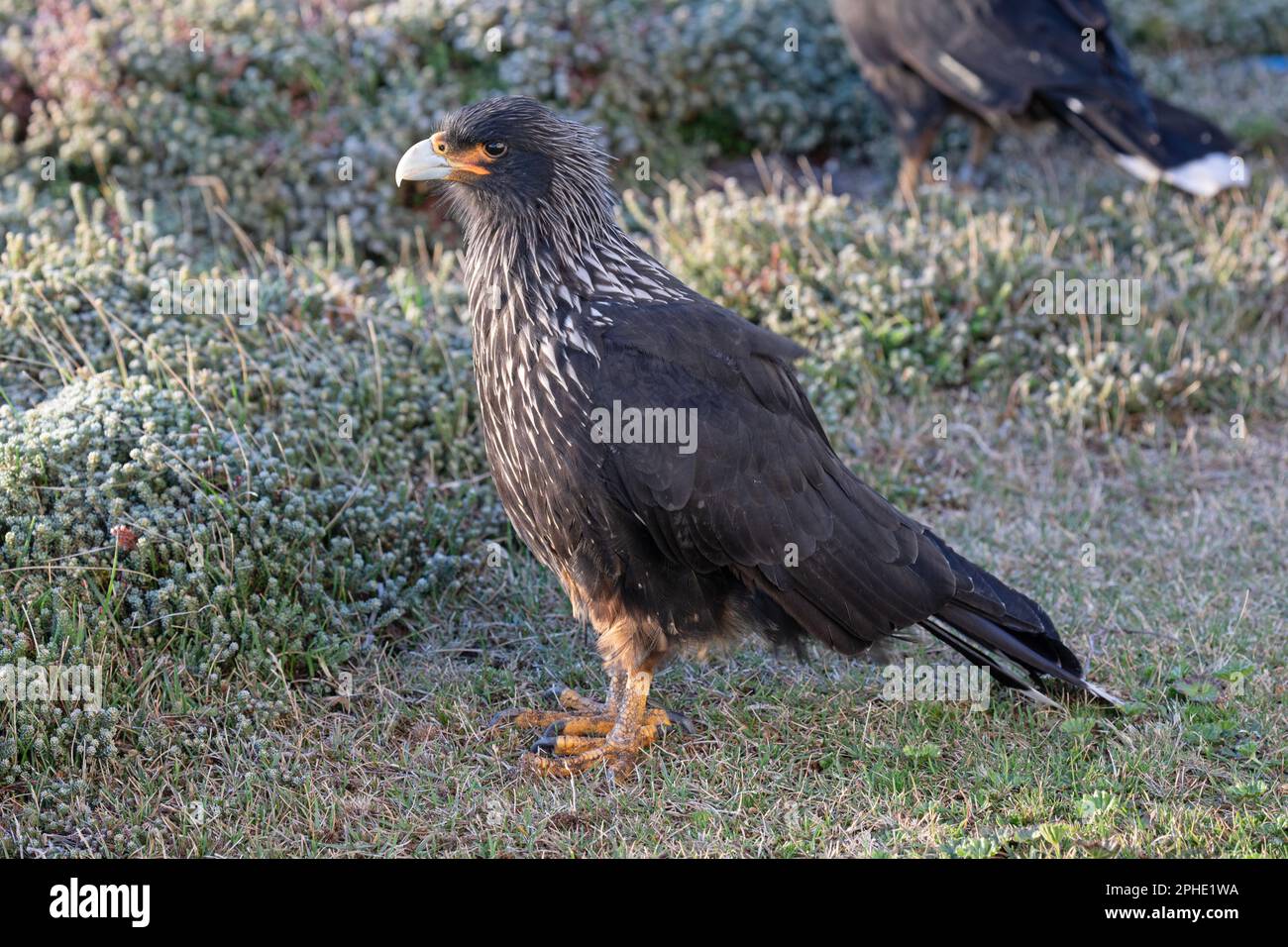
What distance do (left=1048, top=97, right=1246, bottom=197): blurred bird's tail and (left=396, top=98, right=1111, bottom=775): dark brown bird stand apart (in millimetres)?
3930

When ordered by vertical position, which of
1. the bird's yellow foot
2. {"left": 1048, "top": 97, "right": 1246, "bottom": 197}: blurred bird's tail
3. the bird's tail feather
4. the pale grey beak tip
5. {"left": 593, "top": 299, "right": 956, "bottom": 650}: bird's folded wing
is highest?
{"left": 1048, "top": 97, "right": 1246, "bottom": 197}: blurred bird's tail

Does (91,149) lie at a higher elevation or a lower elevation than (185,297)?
higher

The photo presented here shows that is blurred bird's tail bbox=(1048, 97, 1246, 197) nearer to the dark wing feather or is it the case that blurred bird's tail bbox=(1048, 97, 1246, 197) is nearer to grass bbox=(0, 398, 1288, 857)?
the dark wing feather

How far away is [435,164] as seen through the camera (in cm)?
381

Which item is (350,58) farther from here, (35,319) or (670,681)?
(670,681)

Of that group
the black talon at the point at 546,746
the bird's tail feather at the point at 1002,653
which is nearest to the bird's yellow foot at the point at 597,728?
the black talon at the point at 546,746

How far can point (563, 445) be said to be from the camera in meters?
3.62

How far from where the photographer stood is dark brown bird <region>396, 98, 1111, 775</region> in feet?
11.9

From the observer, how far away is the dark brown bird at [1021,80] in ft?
23.1

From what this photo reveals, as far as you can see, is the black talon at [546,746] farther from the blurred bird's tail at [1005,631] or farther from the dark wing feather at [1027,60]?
the dark wing feather at [1027,60]

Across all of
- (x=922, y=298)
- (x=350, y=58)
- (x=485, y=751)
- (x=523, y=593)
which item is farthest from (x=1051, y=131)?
(x=485, y=751)

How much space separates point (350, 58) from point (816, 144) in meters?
2.88

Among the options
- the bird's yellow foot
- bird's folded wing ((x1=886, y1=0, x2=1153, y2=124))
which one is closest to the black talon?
the bird's yellow foot

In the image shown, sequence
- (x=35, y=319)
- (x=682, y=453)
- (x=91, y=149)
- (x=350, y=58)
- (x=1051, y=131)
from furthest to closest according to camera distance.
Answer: (x=1051, y=131)
(x=350, y=58)
(x=91, y=149)
(x=35, y=319)
(x=682, y=453)
